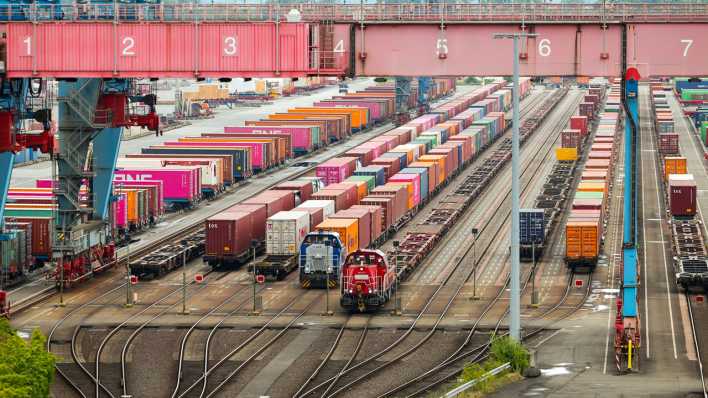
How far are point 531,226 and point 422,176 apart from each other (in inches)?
1026

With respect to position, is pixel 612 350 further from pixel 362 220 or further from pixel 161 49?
pixel 362 220

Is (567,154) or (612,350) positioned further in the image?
(567,154)

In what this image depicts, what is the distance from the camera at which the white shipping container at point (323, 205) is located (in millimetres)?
98500

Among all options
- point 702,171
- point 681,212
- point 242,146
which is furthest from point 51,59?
point 702,171

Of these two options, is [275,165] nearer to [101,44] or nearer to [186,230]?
[186,230]

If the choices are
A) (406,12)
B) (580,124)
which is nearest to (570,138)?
(580,124)

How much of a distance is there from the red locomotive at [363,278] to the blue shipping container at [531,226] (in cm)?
1983

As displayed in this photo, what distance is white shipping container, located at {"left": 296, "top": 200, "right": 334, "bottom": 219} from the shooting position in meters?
98.5

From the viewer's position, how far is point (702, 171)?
497 feet

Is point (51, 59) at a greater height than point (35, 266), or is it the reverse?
point (51, 59)

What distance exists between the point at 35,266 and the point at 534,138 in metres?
101

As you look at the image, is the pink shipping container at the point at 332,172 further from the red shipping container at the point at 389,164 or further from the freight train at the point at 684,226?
the freight train at the point at 684,226

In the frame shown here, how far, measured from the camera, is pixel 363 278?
256 ft

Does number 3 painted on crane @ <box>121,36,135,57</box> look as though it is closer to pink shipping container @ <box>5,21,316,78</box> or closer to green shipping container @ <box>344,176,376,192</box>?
pink shipping container @ <box>5,21,316,78</box>
